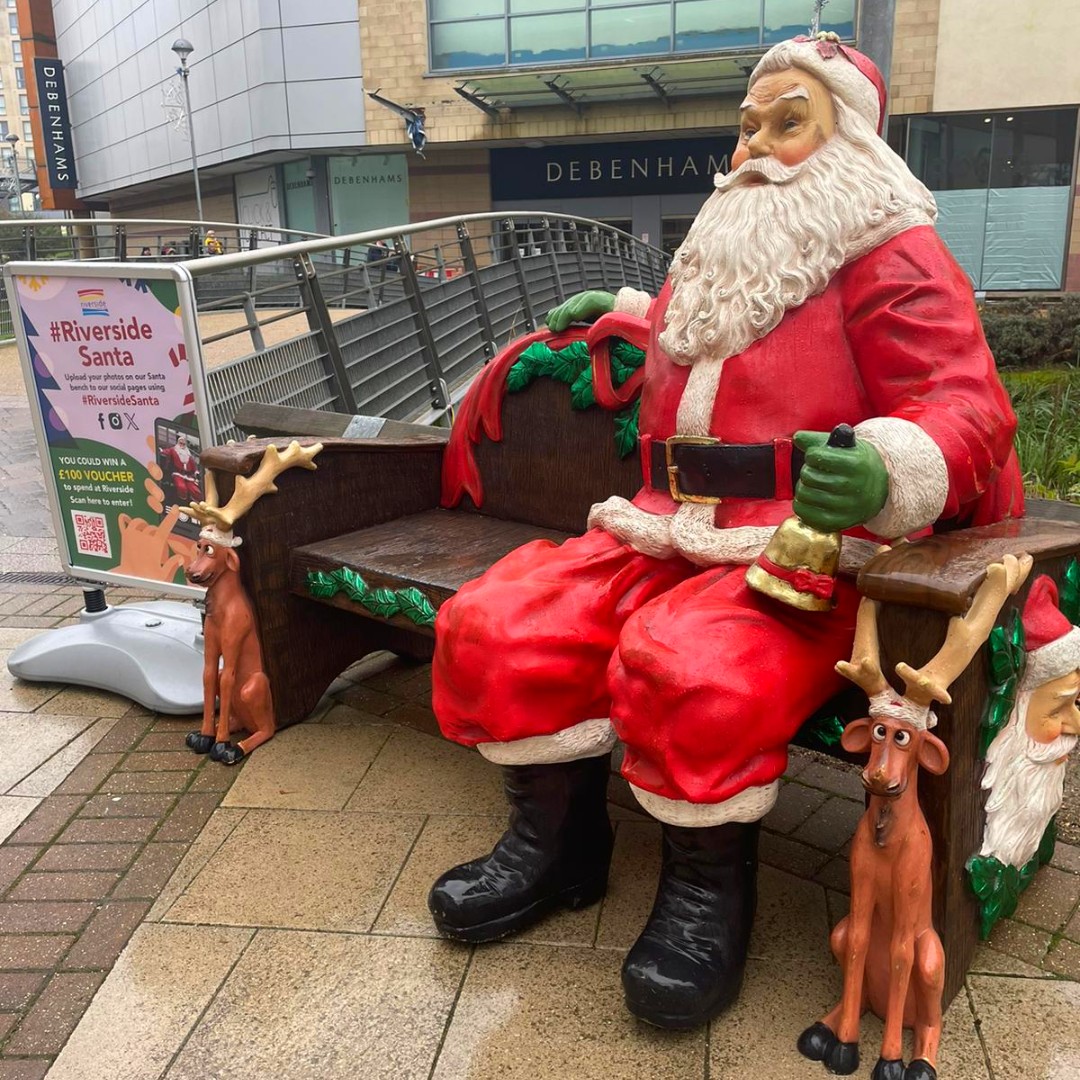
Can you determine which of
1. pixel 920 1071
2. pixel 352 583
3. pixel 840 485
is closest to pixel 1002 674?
pixel 840 485

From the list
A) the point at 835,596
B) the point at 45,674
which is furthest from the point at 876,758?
the point at 45,674

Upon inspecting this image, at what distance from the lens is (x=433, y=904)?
2.09 metres

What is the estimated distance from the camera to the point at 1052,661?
187cm

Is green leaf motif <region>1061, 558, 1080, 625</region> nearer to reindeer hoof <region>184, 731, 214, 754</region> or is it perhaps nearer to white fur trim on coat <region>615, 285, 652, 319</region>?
white fur trim on coat <region>615, 285, 652, 319</region>

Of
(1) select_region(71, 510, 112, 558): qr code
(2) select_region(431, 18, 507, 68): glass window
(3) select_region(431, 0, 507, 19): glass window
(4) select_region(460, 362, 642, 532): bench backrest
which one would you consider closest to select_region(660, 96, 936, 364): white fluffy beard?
Result: (4) select_region(460, 362, 642, 532): bench backrest

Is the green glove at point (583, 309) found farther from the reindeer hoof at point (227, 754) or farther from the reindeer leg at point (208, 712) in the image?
the reindeer hoof at point (227, 754)

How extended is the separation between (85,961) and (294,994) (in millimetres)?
481

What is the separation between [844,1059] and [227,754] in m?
1.85

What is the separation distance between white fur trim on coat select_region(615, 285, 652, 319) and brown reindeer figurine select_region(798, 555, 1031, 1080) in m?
1.22

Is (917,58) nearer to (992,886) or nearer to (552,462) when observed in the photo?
(552,462)

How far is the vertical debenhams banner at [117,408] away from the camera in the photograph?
9.95 feet

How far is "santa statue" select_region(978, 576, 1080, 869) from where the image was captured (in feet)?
6.08

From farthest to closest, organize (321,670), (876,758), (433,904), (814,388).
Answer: (321,670)
(433,904)
(814,388)
(876,758)

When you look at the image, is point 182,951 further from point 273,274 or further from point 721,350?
point 273,274
